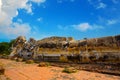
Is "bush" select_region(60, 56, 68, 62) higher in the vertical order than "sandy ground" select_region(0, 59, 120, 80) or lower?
higher

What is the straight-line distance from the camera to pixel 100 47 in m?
27.2

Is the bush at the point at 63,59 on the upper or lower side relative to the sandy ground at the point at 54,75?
upper

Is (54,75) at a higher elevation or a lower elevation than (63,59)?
lower

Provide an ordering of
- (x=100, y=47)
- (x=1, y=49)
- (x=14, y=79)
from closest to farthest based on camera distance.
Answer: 1. (x=14, y=79)
2. (x=100, y=47)
3. (x=1, y=49)

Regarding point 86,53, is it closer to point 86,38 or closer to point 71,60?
point 71,60

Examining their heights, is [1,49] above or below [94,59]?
above

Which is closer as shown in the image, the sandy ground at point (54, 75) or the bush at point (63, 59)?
the sandy ground at point (54, 75)

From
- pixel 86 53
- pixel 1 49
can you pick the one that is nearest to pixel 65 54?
pixel 86 53

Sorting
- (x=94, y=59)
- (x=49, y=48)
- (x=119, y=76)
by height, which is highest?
(x=49, y=48)

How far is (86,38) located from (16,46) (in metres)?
28.6

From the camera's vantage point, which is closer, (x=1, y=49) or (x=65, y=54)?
(x=65, y=54)

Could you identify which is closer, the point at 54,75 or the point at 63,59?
the point at 54,75

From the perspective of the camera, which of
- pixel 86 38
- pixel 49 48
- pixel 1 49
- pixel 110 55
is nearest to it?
pixel 110 55

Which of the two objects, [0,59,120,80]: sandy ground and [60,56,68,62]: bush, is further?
[60,56,68,62]: bush
